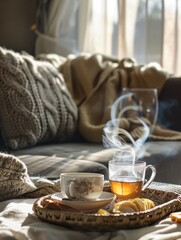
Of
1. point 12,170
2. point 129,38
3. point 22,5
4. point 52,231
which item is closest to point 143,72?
point 129,38

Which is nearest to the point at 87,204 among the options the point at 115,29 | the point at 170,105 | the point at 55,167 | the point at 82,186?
the point at 82,186

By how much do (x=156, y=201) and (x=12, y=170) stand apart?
12.4 inches

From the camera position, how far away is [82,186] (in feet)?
3.19

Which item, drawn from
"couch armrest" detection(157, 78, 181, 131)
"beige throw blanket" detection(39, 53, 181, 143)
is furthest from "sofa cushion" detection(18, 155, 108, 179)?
"couch armrest" detection(157, 78, 181, 131)

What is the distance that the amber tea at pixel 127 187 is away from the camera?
1045 millimetres

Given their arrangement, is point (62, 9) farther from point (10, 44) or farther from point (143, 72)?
point (143, 72)

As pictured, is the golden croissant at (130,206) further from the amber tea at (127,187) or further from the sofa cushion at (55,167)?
the sofa cushion at (55,167)

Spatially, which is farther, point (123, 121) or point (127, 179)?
point (123, 121)

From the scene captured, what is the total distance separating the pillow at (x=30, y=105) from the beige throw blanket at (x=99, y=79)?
17cm

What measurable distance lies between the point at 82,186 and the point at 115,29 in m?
2.28

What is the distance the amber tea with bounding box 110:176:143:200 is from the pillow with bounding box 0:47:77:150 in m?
0.98

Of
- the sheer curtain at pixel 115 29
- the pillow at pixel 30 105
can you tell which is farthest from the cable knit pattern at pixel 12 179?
the sheer curtain at pixel 115 29

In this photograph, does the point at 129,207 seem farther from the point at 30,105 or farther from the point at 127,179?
the point at 30,105

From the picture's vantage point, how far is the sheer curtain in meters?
2.94
